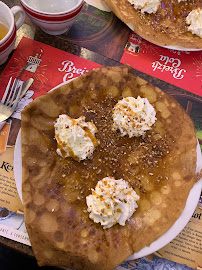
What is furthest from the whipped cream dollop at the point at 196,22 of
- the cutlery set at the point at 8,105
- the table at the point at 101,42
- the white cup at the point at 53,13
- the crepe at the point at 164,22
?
the cutlery set at the point at 8,105

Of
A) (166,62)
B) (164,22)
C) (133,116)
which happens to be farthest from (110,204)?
(164,22)

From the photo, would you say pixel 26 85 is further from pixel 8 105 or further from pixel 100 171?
pixel 100 171

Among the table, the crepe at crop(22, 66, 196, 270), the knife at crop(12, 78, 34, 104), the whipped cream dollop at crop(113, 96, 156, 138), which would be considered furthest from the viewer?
the table

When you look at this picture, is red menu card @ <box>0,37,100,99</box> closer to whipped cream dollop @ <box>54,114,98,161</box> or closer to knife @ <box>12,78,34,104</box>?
knife @ <box>12,78,34,104</box>

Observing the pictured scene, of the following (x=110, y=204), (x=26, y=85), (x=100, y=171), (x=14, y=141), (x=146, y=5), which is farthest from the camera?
(x=146, y=5)

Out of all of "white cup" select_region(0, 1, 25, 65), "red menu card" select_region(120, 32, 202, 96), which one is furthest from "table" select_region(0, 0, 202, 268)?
"white cup" select_region(0, 1, 25, 65)

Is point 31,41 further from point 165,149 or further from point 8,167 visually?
point 165,149
